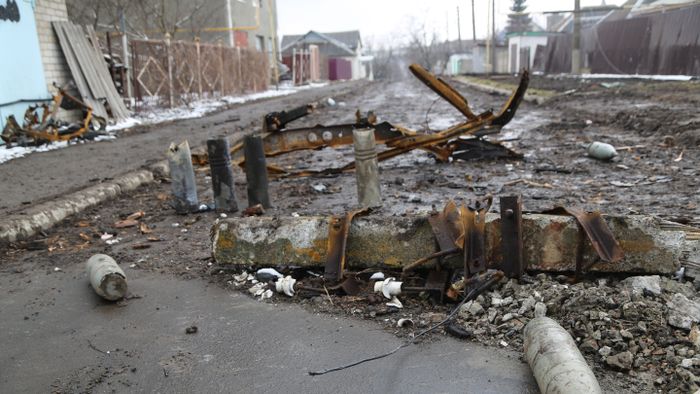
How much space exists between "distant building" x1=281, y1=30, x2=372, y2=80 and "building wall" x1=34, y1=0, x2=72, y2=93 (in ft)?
103

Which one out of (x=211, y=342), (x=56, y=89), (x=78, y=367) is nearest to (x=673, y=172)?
(x=211, y=342)

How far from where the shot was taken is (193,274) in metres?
3.77

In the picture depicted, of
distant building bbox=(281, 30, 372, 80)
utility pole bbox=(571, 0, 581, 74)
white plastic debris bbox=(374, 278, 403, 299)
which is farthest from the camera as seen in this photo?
distant building bbox=(281, 30, 372, 80)

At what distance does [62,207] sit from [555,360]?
489 centimetres

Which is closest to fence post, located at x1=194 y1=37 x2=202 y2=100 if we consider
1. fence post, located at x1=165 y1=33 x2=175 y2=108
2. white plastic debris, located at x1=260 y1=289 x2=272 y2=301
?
fence post, located at x1=165 y1=33 x2=175 y2=108

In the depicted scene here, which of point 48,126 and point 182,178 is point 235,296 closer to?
point 182,178

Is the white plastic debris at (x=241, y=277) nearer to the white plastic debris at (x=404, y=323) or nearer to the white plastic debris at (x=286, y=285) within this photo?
the white plastic debris at (x=286, y=285)

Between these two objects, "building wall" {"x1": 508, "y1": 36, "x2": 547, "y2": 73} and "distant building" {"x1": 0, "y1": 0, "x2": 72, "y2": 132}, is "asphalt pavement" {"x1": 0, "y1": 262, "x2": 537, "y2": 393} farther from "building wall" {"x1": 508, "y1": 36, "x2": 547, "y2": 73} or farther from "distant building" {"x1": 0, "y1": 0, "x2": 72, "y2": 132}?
"building wall" {"x1": 508, "y1": 36, "x2": 547, "y2": 73}

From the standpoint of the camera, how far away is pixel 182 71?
64.1ft

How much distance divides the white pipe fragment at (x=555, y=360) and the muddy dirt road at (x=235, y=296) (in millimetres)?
122

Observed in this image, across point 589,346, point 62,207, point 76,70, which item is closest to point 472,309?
point 589,346

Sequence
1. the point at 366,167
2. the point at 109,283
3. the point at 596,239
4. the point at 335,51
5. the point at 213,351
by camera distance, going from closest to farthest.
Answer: the point at 213,351
the point at 596,239
the point at 109,283
the point at 366,167
the point at 335,51

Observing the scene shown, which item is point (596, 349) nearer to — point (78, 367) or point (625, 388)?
point (625, 388)

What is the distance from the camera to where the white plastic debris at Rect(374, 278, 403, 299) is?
313 centimetres
